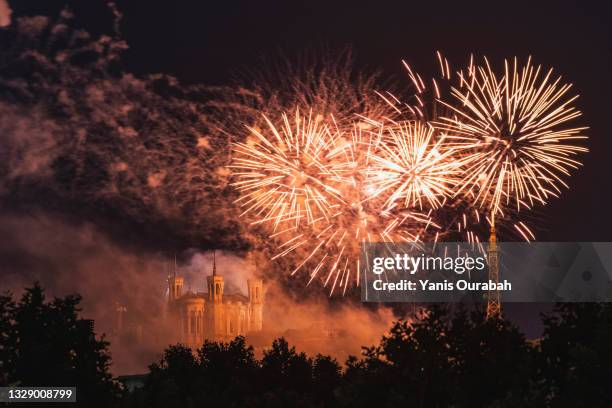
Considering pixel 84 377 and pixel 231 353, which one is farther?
pixel 231 353

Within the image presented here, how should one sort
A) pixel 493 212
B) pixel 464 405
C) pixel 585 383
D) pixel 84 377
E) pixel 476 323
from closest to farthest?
pixel 585 383 < pixel 464 405 < pixel 476 323 < pixel 84 377 < pixel 493 212

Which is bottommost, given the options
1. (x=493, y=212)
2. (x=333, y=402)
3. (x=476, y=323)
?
(x=333, y=402)

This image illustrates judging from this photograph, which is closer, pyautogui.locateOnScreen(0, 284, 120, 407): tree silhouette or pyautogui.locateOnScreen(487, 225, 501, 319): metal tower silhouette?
pyautogui.locateOnScreen(0, 284, 120, 407): tree silhouette

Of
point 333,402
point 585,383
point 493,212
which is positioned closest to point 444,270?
point 493,212

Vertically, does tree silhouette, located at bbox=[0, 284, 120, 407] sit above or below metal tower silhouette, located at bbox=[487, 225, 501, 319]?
below

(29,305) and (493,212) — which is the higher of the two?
(493,212)

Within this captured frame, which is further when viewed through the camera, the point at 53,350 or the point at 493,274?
the point at 493,274

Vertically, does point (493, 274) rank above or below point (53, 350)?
above

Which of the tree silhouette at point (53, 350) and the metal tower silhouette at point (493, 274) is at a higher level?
the metal tower silhouette at point (493, 274)

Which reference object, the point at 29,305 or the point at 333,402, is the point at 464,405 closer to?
the point at 333,402

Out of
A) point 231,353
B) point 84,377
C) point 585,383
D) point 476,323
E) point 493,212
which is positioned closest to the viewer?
point 585,383

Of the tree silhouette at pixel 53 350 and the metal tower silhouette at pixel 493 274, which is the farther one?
the metal tower silhouette at pixel 493 274
